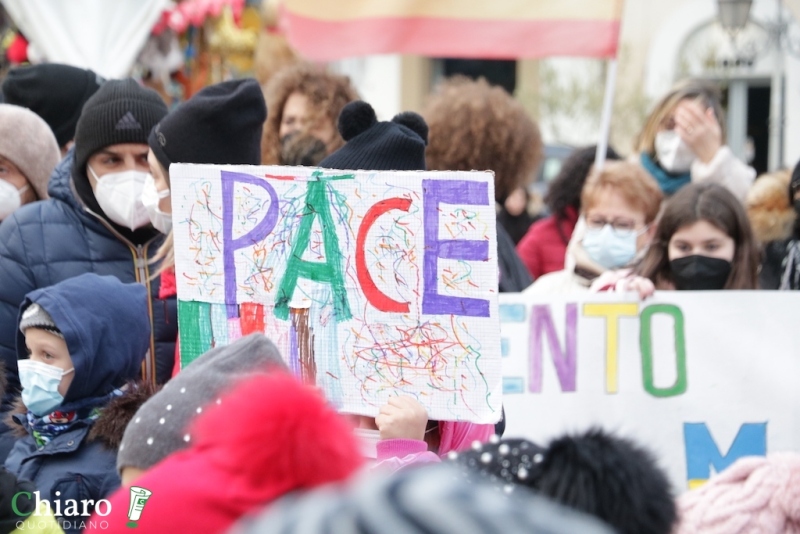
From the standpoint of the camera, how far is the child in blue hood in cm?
260

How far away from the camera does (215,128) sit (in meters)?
3.14

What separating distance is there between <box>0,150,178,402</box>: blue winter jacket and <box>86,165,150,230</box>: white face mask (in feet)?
0.18

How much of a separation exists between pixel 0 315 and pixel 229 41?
5766 millimetres

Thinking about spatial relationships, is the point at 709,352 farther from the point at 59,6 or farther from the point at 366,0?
the point at 59,6

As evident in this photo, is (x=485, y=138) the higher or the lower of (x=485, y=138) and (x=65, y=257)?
the higher

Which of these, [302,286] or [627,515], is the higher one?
[302,286]

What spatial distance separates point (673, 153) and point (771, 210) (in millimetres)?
474

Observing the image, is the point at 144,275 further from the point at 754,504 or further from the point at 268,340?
the point at 754,504

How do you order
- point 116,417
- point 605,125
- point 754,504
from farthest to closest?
point 605,125 → point 116,417 → point 754,504

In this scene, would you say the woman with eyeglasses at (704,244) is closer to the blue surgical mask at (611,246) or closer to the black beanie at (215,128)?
the blue surgical mask at (611,246)

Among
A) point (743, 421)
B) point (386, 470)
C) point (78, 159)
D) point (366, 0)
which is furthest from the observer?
point (366, 0)

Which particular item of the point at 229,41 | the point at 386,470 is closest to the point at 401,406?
the point at 386,470

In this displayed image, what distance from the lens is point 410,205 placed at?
2.48m

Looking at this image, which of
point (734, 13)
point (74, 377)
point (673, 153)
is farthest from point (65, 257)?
point (734, 13)
